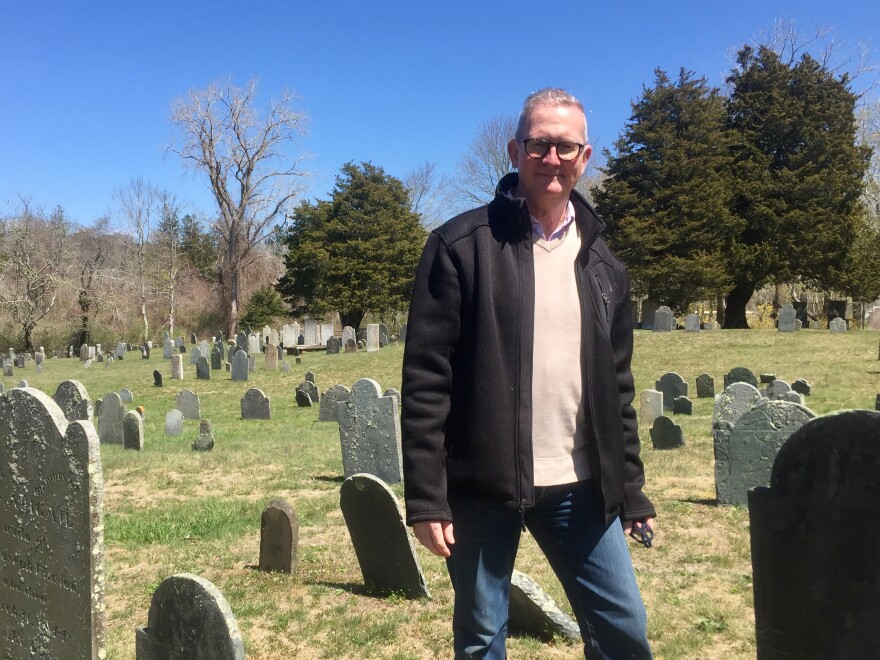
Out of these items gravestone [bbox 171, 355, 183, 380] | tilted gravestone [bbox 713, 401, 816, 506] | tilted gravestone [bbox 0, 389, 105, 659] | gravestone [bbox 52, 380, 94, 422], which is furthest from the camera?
gravestone [bbox 171, 355, 183, 380]

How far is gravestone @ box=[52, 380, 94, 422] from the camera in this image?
26.0 feet

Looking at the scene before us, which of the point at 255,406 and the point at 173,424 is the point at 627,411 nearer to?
the point at 173,424

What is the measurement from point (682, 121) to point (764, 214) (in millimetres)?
5729

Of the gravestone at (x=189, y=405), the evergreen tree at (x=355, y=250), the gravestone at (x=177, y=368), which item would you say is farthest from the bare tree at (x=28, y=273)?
the gravestone at (x=189, y=405)

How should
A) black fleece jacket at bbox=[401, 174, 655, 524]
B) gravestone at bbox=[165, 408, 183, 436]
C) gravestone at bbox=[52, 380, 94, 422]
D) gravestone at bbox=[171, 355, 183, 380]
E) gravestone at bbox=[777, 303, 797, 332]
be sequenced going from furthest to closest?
gravestone at bbox=[777, 303, 797, 332] → gravestone at bbox=[171, 355, 183, 380] → gravestone at bbox=[165, 408, 183, 436] → gravestone at bbox=[52, 380, 94, 422] → black fleece jacket at bbox=[401, 174, 655, 524]

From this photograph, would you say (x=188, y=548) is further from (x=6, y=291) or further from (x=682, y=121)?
(x=6, y=291)

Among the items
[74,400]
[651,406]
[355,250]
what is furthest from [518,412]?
[355,250]

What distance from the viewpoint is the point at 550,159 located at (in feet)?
7.62

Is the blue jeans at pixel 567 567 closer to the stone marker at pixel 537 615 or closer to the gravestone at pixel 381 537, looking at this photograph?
the stone marker at pixel 537 615

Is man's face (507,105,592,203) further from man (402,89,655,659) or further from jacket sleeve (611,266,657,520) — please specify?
jacket sleeve (611,266,657,520)

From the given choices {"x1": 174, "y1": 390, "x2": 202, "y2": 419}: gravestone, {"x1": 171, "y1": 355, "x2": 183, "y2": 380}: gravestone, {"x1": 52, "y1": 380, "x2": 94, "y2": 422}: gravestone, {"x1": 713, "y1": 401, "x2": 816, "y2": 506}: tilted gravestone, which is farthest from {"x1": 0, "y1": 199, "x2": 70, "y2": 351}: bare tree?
{"x1": 713, "y1": 401, "x2": 816, "y2": 506}: tilted gravestone

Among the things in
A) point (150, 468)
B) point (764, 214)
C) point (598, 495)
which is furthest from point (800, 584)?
point (764, 214)

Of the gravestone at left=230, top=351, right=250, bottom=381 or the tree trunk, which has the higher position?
the tree trunk

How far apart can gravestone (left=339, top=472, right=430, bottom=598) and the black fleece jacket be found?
257cm
